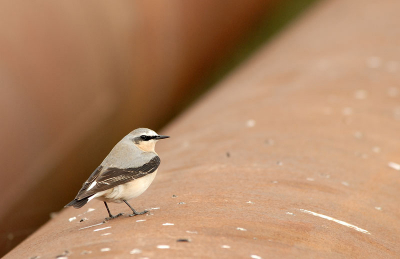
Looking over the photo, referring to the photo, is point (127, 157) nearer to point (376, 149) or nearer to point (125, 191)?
point (125, 191)

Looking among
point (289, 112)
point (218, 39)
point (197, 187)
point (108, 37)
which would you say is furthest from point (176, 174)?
point (218, 39)

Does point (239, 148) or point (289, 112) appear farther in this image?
point (289, 112)

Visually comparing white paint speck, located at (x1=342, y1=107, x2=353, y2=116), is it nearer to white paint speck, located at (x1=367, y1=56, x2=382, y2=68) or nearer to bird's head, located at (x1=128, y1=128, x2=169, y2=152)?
white paint speck, located at (x1=367, y1=56, x2=382, y2=68)

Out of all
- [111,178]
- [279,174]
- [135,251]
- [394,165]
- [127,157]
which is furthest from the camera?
[394,165]

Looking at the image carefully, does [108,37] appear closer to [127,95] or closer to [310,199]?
[127,95]

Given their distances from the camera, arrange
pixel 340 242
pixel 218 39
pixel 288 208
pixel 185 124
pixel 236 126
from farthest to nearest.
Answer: pixel 218 39 → pixel 185 124 → pixel 236 126 → pixel 288 208 → pixel 340 242

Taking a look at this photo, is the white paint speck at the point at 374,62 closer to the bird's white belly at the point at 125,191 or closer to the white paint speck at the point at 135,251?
the bird's white belly at the point at 125,191

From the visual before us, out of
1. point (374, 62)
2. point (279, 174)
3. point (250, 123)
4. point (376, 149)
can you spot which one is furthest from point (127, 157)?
point (374, 62)
